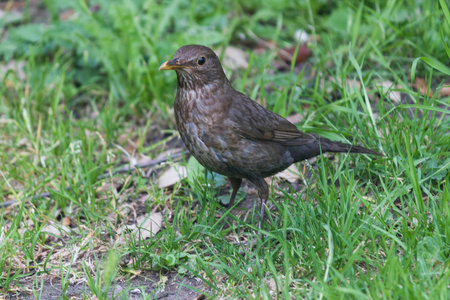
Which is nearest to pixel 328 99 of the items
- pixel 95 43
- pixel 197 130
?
pixel 197 130

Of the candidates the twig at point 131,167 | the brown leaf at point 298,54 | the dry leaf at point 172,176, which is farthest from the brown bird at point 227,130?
the brown leaf at point 298,54

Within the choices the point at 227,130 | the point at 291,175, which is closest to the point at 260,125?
the point at 227,130

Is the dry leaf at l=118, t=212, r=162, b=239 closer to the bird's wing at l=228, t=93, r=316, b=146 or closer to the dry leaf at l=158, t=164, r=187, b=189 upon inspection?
the dry leaf at l=158, t=164, r=187, b=189

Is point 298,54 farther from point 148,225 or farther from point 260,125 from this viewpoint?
point 148,225

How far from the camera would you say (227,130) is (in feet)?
12.2

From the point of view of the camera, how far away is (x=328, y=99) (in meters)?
4.96

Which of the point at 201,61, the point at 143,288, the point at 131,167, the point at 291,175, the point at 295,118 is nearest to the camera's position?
the point at 143,288

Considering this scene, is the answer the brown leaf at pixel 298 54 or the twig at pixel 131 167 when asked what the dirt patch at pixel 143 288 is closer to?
the twig at pixel 131 167

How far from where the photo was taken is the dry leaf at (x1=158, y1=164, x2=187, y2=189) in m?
4.45

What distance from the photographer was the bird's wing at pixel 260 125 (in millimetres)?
3803

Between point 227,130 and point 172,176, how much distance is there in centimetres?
101

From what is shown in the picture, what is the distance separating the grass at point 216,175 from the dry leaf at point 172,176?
0.09m

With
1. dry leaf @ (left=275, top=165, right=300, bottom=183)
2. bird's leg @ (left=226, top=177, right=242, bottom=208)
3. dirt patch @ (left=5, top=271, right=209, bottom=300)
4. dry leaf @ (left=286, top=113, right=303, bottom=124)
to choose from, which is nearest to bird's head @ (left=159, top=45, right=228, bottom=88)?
bird's leg @ (left=226, top=177, right=242, bottom=208)

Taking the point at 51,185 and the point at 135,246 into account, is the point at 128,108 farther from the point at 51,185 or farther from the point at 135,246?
the point at 135,246
